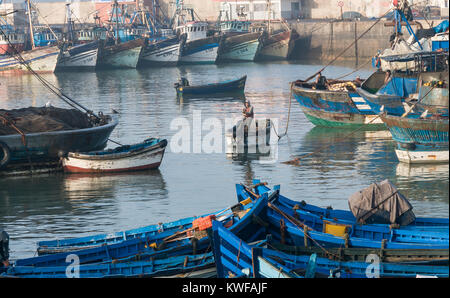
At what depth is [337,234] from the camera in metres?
14.8

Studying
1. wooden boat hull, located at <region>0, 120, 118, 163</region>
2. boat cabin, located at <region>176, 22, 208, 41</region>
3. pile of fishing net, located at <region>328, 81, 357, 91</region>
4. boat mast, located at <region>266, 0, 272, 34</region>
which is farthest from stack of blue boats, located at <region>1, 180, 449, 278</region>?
boat mast, located at <region>266, 0, 272, 34</region>

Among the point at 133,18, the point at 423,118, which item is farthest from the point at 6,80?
the point at 423,118

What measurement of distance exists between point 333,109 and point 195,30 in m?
49.3

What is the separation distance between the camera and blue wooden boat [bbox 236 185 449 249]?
1380cm

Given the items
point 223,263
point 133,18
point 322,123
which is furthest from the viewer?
point 133,18

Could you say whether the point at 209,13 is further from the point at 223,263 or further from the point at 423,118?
the point at 223,263

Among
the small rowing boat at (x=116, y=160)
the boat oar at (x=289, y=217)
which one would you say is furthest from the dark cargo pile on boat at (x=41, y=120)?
the boat oar at (x=289, y=217)

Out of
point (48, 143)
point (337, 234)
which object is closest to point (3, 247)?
point (337, 234)

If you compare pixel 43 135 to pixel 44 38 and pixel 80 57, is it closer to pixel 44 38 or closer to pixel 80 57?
pixel 80 57

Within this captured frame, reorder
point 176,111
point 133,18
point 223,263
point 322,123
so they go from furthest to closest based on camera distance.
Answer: point 133,18 → point 176,111 → point 322,123 → point 223,263

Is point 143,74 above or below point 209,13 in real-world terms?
below

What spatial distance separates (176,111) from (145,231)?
2634 centimetres

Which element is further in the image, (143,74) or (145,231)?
(143,74)
